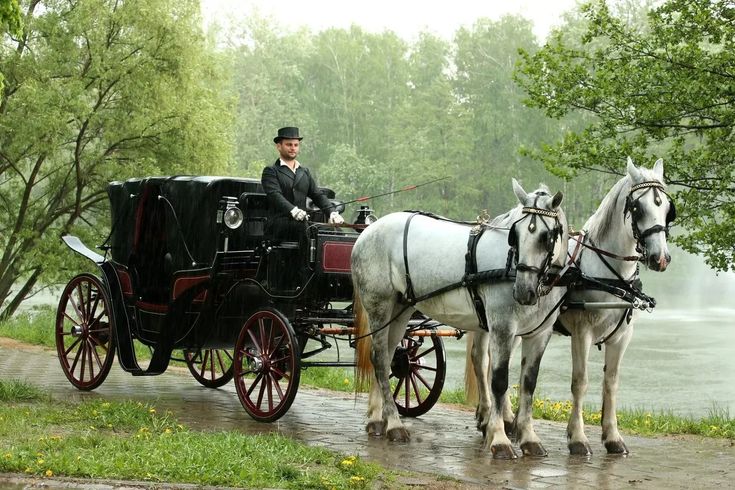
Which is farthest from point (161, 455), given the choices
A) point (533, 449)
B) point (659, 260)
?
point (659, 260)

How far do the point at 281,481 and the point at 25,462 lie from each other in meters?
1.54

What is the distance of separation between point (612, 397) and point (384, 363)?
6.05 feet

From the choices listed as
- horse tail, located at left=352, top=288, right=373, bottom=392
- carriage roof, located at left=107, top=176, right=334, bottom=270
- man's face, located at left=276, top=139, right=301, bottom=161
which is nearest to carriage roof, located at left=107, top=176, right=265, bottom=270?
carriage roof, located at left=107, top=176, right=334, bottom=270

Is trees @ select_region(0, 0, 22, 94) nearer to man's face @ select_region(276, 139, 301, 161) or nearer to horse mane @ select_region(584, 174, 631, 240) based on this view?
man's face @ select_region(276, 139, 301, 161)

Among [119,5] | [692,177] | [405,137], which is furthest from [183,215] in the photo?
[405,137]

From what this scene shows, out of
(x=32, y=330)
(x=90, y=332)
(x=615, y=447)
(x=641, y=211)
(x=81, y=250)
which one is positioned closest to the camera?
(x=641, y=211)

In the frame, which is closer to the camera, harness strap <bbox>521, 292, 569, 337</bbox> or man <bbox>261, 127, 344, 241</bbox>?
harness strap <bbox>521, 292, 569, 337</bbox>

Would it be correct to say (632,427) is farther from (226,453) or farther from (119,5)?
(119,5)

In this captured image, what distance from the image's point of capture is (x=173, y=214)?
9414mm

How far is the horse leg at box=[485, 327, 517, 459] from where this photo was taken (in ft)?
23.1

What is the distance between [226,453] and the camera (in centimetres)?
621

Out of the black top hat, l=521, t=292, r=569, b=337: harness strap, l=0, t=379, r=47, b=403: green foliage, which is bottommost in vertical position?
l=0, t=379, r=47, b=403: green foliage

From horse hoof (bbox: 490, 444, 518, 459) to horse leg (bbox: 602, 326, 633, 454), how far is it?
88cm

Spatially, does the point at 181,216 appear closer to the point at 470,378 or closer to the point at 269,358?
the point at 269,358
